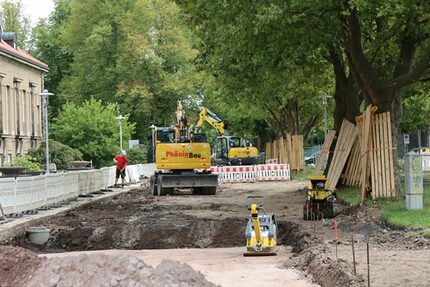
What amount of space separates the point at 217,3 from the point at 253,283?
37.4 ft

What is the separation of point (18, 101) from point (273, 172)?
2053 cm

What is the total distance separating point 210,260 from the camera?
14891 mm

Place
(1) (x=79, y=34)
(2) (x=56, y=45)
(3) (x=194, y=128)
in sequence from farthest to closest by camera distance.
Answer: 1. (2) (x=56, y=45)
2. (1) (x=79, y=34)
3. (3) (x=194, y=128)

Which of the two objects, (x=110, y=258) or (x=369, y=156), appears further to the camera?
(x=369, y=156)

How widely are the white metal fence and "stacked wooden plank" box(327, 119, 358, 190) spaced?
9708 millimetres

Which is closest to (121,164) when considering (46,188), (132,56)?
(46,188)

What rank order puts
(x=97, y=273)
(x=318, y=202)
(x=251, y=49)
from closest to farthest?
(x=97, y=273) < (x=318, y=202) < (x=251, y=49)

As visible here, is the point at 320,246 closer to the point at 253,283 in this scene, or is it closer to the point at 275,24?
the point at 253,283

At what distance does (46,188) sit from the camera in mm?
25422

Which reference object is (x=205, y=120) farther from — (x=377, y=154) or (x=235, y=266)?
(x=235, y=266)

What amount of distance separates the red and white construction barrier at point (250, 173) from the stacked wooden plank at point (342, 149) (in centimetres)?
2130

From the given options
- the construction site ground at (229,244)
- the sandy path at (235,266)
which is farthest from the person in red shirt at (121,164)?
the sandy path at (235,266)

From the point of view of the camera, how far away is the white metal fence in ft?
69.2

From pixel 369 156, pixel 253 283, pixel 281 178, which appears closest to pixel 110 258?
pixel 253 283
